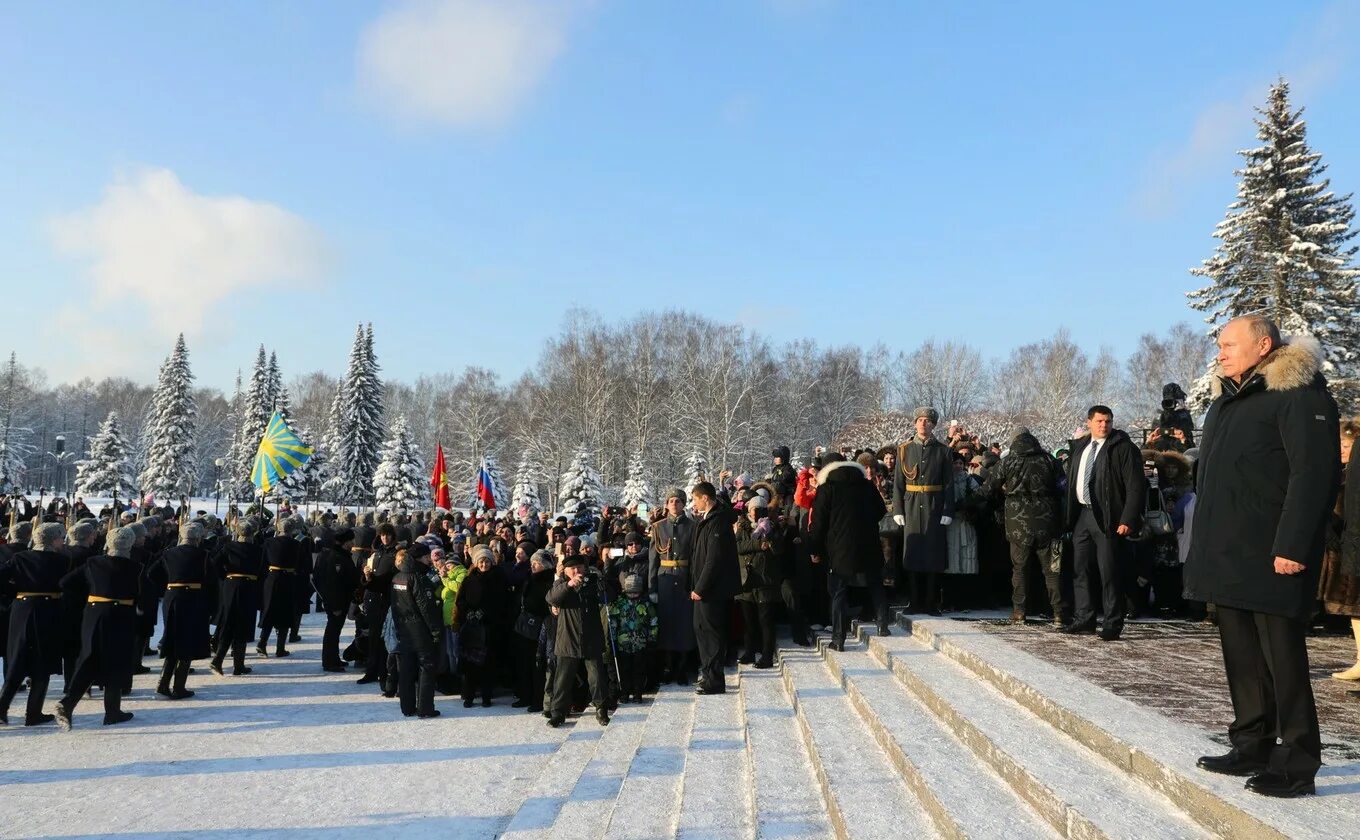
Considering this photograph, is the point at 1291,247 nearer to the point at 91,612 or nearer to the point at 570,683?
the point at 570,683

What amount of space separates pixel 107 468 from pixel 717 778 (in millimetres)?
63062

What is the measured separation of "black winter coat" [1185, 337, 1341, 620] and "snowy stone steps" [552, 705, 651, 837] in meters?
3.60

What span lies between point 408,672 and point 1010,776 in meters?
6.73

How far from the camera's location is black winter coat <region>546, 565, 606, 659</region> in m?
8.42

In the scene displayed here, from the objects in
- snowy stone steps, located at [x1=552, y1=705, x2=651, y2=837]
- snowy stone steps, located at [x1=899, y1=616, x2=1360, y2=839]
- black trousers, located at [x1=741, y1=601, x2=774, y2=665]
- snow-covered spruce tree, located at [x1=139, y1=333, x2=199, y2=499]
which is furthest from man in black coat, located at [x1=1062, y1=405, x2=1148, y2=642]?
snow-covered spruce tree, located at [x1=139, y1=333, x2=199, y2=499]

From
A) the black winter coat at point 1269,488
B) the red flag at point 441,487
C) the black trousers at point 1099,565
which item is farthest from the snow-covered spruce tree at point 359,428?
the black winter coat at point 1269,488

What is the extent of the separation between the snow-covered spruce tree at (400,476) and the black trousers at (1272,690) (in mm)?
50665

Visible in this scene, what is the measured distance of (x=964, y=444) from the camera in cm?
1068

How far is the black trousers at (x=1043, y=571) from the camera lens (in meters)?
7.84

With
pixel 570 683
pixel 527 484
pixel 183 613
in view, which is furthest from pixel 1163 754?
pixel 527 484

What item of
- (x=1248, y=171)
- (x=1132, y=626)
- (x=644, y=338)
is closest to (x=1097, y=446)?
Answer: (x=1132, y=626)

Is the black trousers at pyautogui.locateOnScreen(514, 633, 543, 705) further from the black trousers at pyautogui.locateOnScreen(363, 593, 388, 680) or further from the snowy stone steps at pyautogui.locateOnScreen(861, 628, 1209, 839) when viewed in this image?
the snowy stone steps at pyautogui.locateOnScreen(861, 628, 1209, 839)

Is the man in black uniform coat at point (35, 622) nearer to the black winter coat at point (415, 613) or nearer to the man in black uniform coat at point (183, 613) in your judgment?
the man in black uniform coat at point (183, 613)

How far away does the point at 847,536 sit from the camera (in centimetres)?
820
